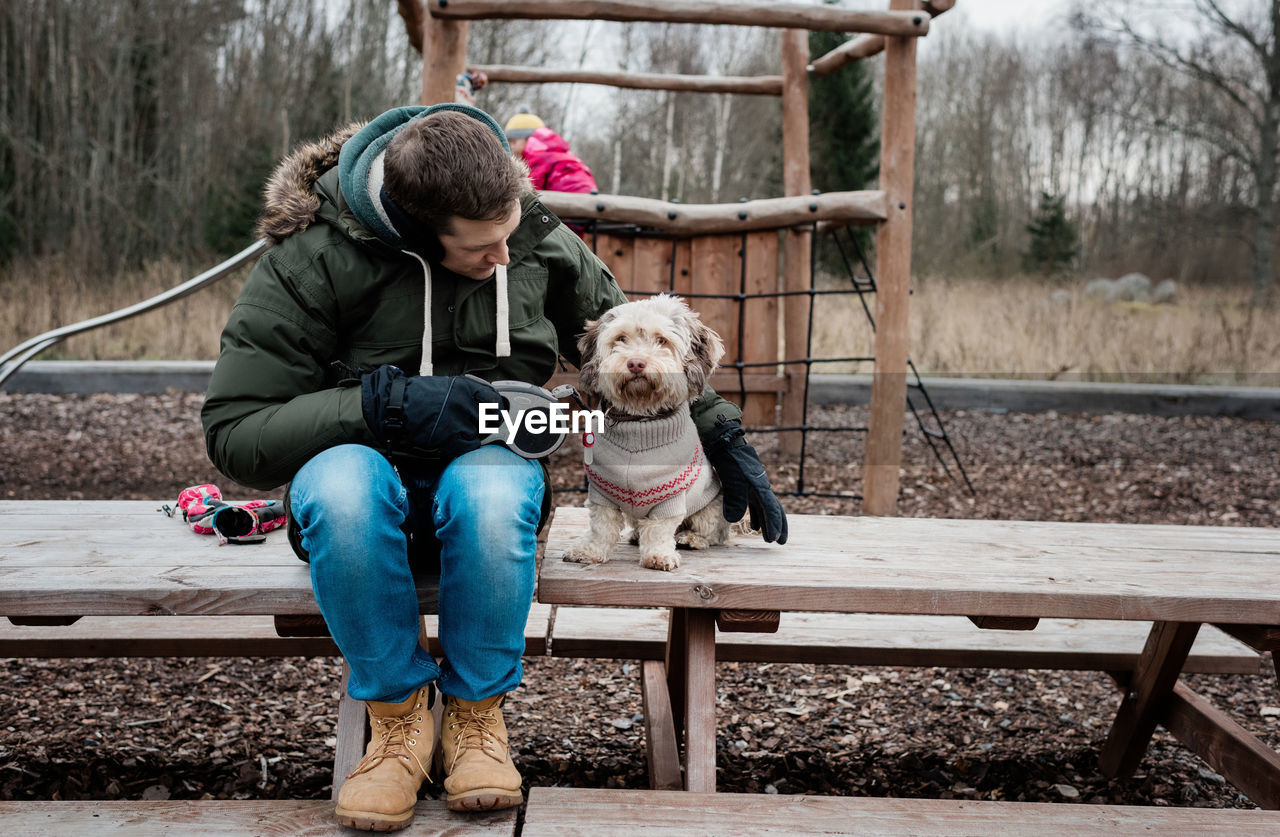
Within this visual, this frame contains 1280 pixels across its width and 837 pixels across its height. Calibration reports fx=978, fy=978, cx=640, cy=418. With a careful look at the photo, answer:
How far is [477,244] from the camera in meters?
2.05

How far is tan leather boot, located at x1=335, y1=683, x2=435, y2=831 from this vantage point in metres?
1.76

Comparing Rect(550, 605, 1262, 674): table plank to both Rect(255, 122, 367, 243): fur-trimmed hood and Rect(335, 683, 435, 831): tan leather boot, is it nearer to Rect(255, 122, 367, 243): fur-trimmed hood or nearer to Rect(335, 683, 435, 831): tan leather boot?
Rect(335, 683, 435, 831): tan leather boot

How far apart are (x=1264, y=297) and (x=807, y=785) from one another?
49.5 feet

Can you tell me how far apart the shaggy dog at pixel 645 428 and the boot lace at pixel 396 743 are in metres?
0.48

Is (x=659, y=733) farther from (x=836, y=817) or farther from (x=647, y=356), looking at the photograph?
(x=647, y=356)

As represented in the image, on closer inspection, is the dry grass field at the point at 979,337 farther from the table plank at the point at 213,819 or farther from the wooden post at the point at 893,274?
the table plank at the point at 213,819

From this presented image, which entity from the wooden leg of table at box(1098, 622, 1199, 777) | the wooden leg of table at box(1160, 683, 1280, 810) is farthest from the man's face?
the wooden leg of table at box(1160, 683, 1280, 810)

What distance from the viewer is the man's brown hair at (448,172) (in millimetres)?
1927

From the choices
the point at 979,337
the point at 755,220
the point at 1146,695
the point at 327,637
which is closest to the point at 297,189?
the point at 327,637

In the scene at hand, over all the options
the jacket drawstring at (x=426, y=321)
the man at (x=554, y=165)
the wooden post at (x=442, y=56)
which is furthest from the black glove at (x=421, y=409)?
the man at (x=554, y=165)

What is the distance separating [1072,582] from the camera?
2.04 metres

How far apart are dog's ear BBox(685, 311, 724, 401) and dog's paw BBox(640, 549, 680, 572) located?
0.37 meters

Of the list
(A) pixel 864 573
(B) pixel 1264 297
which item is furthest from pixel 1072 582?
(B) pixel 1264 297

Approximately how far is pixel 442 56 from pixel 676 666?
3217 millimetres
